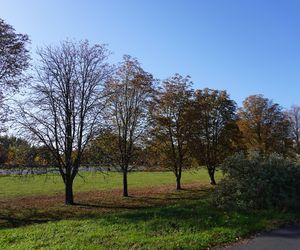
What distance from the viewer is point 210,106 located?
46.2 m

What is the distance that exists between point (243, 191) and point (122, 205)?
1483 cm

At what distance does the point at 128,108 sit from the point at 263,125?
2510cm

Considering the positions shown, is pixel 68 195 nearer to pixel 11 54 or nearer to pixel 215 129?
pixel 11 54

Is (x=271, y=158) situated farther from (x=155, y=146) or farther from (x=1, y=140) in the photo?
(x=155, y=146)

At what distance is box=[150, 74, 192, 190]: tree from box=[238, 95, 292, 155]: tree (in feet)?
44.4

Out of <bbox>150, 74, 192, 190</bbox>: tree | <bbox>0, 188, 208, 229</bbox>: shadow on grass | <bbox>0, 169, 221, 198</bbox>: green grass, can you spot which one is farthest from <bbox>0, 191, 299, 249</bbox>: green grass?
<bbox>150, 74, 192, 190</bbox>: tree

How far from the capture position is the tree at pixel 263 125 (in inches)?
2079

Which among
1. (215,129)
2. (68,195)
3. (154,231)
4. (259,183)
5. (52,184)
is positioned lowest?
(154,231)

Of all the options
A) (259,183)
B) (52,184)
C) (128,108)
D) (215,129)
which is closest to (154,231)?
(259,183)

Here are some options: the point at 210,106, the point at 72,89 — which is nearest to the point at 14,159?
the point at 72,89

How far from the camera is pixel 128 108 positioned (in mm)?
34938

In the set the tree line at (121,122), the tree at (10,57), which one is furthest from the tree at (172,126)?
the tree at (10,57)

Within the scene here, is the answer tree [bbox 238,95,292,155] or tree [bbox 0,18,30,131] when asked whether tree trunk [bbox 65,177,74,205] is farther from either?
tree [bbox 238,95,292,155]

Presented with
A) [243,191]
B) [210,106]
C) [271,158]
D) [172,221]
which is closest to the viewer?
[172,221]
